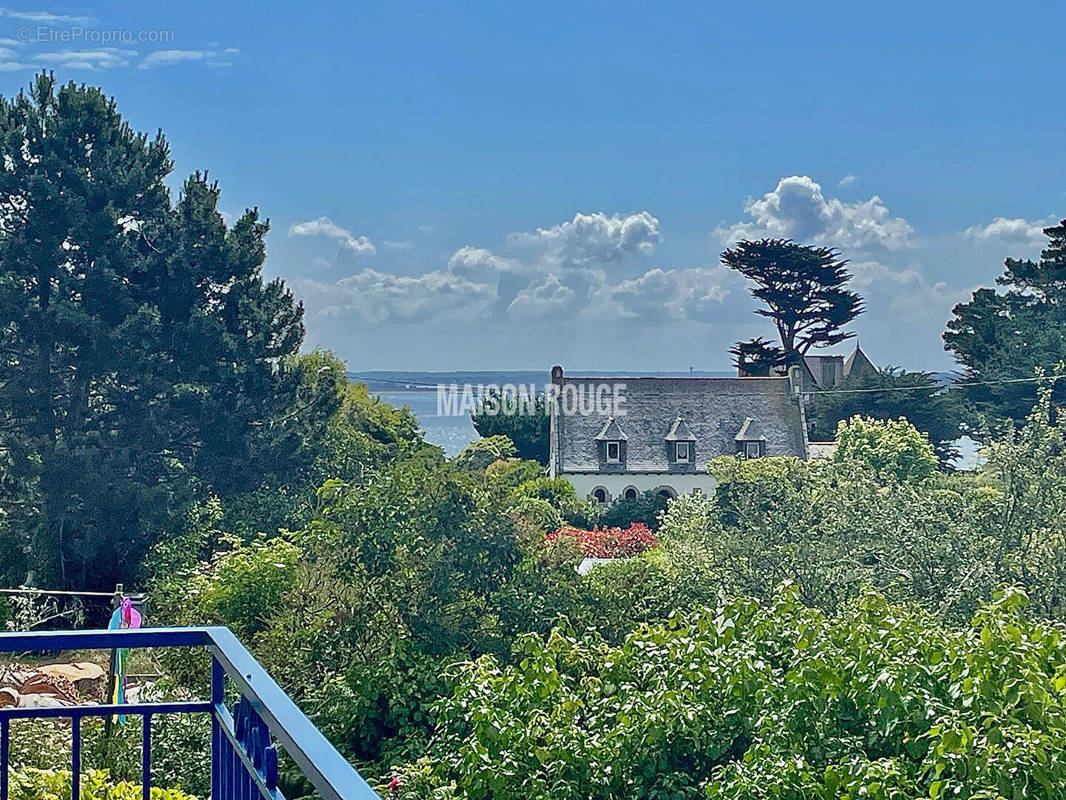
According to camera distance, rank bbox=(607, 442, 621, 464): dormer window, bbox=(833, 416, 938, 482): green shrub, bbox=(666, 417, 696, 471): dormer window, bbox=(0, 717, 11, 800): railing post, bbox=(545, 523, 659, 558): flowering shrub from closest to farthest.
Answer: bbox=(0, 717, 11, 800): railing post
bbox=(545, 523, 659, 558): flowering shrub
bbox=(833, 416, 938, 482): green shrub
bbox=(607, 442, 621, 464): dormer window
bbox=(666, 417, 696, 471): dormer window

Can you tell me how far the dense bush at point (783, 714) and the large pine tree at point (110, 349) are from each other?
55.2 ft

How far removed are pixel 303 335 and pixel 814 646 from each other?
21462 millimetres

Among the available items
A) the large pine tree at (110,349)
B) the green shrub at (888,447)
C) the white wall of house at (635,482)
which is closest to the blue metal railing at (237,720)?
the large pine tree at (110,349)

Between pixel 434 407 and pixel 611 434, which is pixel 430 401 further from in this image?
pixel 611 434

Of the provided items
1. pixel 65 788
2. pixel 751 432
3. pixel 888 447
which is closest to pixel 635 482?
pixel 751 432

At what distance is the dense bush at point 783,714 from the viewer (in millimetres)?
5473

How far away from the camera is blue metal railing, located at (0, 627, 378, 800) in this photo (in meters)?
1.09

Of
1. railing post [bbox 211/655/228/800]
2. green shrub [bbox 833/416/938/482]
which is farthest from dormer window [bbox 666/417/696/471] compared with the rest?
railing post [bbox 211/655/228/800]

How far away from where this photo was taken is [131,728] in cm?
938

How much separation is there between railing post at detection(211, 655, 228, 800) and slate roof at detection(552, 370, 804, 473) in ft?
112

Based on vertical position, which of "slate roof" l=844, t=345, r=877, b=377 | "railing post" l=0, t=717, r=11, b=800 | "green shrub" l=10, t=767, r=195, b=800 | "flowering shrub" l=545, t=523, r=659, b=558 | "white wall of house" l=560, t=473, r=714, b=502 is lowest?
"flowering shrub" l=545, t=523, r=659, b=558

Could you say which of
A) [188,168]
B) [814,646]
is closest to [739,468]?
[188,168]

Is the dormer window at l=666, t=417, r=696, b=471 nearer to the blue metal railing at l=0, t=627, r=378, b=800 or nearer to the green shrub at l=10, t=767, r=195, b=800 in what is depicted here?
the green shrub at l=10, t=767, r=195, b=800

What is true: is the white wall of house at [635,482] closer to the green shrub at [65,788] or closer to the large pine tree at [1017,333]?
the large pine tree at [1017,333]
